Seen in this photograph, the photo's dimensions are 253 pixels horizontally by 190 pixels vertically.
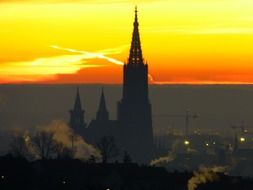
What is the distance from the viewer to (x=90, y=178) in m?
151

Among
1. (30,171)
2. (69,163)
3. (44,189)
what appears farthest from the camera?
(69,163)

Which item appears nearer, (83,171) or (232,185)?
(232,185)

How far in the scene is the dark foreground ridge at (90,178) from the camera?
5595 inches

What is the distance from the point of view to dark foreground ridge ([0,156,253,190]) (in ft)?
466

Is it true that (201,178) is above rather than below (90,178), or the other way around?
above

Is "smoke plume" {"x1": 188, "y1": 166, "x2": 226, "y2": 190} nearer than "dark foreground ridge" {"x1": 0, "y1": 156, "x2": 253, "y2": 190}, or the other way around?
"smoke plume" {"x1": 188, "y1": 166, "x2": 226, "y2": 190}

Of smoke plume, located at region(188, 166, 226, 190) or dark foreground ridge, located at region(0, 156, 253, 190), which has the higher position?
smoke plume, located at region(188, 166, 226, 190)

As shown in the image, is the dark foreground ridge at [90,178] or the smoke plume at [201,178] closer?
the smoke plume at [201,178]

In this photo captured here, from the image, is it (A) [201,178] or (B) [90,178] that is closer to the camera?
(A) [201,178]

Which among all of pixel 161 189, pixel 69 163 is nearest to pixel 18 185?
pixel 161 189

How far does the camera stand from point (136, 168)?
16662cm

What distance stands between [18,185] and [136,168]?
26519 millimetres

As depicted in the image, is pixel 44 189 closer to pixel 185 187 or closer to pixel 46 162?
pixel 185 187

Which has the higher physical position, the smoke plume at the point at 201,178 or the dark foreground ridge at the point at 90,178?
the smoke plume at the point at 201,178
